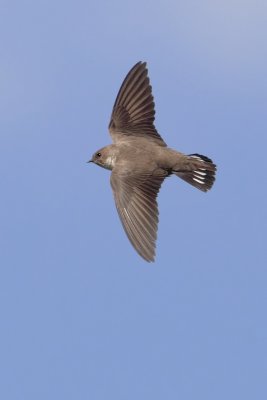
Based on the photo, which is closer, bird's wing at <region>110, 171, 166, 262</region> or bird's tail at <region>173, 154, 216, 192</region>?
bird's wing at <region>110, 171, 166, 262</region>

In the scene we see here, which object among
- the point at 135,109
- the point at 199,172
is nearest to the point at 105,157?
the point at 135,109

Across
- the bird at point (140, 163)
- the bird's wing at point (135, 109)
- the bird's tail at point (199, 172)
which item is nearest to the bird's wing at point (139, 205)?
the bird at point (140, 163)

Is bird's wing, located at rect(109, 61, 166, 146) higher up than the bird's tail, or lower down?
higher up

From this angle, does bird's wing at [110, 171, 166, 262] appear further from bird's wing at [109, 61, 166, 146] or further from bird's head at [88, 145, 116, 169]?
bird's wing at [109, 61, 166, 146]

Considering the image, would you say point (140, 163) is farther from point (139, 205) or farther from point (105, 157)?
point (105, 157)

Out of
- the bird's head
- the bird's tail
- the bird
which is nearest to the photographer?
the bird

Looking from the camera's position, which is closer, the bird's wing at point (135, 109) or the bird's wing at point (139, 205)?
the bird's wing at point (139, 205)

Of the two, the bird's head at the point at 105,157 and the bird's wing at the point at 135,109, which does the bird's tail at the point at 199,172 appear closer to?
the bird's wing at the point at 135,109

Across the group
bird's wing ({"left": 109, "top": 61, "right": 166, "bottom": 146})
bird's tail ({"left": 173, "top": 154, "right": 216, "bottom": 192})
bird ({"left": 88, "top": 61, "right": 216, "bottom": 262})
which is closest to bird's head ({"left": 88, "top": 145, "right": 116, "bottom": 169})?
bird ({"left": 88, "top": 61, "right": 216, "bottom": 262})

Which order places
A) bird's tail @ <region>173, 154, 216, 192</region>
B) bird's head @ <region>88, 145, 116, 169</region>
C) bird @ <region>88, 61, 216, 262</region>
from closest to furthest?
bird @ <region>88, 61, 216, 262</region> → bird's tail @ <region>173, 154, 216, 192</region> → bird's head @ <region>88, 145, 116, 169</region>
